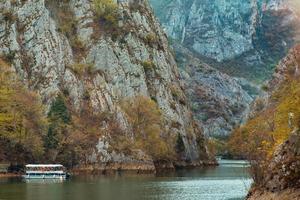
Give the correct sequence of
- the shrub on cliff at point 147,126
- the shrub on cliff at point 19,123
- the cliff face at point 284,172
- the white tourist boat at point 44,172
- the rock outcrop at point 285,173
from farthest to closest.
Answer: the shrub on cliff at point 147,126, the shrub on cliff at point 19,123, the white tourist boat at point 44,172, the cliff face at point 284,172, the rock outcrop at point 285,173

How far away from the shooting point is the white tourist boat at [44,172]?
5305 inches

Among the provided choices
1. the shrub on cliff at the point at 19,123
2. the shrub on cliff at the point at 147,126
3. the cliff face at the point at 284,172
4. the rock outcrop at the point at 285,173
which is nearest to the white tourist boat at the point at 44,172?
the shrub on cliff at the point at 19,123

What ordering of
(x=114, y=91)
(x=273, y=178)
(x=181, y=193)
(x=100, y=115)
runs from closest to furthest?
1. (x=273, y=178)
2. (x=181, y=193)
3. (x=100, y=115)
4. (x=114, y=91)

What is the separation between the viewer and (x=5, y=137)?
149 m

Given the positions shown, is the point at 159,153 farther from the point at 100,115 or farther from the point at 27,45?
the point at 27,45

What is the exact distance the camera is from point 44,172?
14038cm

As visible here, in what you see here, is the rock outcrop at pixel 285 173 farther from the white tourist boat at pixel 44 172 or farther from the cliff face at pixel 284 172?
the white tourist boat at pixel 44 172

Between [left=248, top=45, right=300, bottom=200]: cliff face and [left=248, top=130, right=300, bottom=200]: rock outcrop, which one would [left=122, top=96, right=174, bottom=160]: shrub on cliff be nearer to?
[left=248, top=45, right=300, bottom=200]: cliff face

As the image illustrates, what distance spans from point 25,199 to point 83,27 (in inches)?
5005

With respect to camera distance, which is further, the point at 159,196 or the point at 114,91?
the point at 114,91

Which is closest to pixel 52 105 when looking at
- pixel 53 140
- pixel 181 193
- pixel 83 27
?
pixel 53 140

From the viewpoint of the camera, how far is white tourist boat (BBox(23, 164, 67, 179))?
13475cm

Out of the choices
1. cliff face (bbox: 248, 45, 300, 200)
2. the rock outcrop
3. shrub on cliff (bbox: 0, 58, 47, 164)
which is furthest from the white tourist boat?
the rock outcrop

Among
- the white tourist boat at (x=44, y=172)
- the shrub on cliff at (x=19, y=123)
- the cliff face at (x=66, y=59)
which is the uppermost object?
the cliff face at (x=66, y=59)
